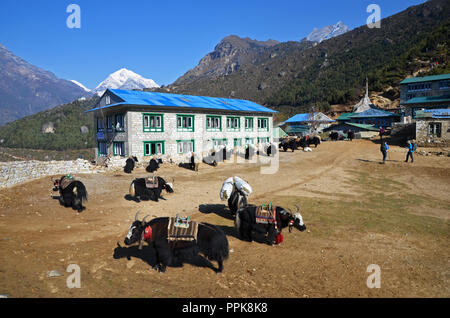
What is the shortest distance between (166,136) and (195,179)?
9.77m

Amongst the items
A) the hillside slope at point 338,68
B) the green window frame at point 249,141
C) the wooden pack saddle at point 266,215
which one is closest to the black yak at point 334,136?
the green window frame at point 249,141

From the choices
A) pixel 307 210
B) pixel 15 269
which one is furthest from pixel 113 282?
pixel 307 210

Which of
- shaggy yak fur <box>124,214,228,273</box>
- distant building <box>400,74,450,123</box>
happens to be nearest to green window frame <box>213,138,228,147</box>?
distant building <box>400,74,450,123</box>

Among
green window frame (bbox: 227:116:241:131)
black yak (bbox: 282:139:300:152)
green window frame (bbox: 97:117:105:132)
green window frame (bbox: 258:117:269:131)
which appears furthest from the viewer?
green window frame (bbox: 258:117:269:131)

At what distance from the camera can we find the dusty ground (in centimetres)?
534

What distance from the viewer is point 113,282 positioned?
17.5 feet

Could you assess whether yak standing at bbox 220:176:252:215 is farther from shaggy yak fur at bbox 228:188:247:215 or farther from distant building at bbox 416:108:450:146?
distant building at bbox 416:108:450:146

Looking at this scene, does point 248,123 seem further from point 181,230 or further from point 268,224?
point 181,230

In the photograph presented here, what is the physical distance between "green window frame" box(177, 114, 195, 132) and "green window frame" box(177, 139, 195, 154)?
1240 mm

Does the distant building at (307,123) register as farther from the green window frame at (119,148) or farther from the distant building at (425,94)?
the green window frame at (119,148)

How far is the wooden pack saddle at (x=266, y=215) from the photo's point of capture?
7441mm

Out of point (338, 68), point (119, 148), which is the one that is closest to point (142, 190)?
point (119, 148)

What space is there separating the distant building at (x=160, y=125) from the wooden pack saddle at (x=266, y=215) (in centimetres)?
1948

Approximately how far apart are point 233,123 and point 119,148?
13867mm
